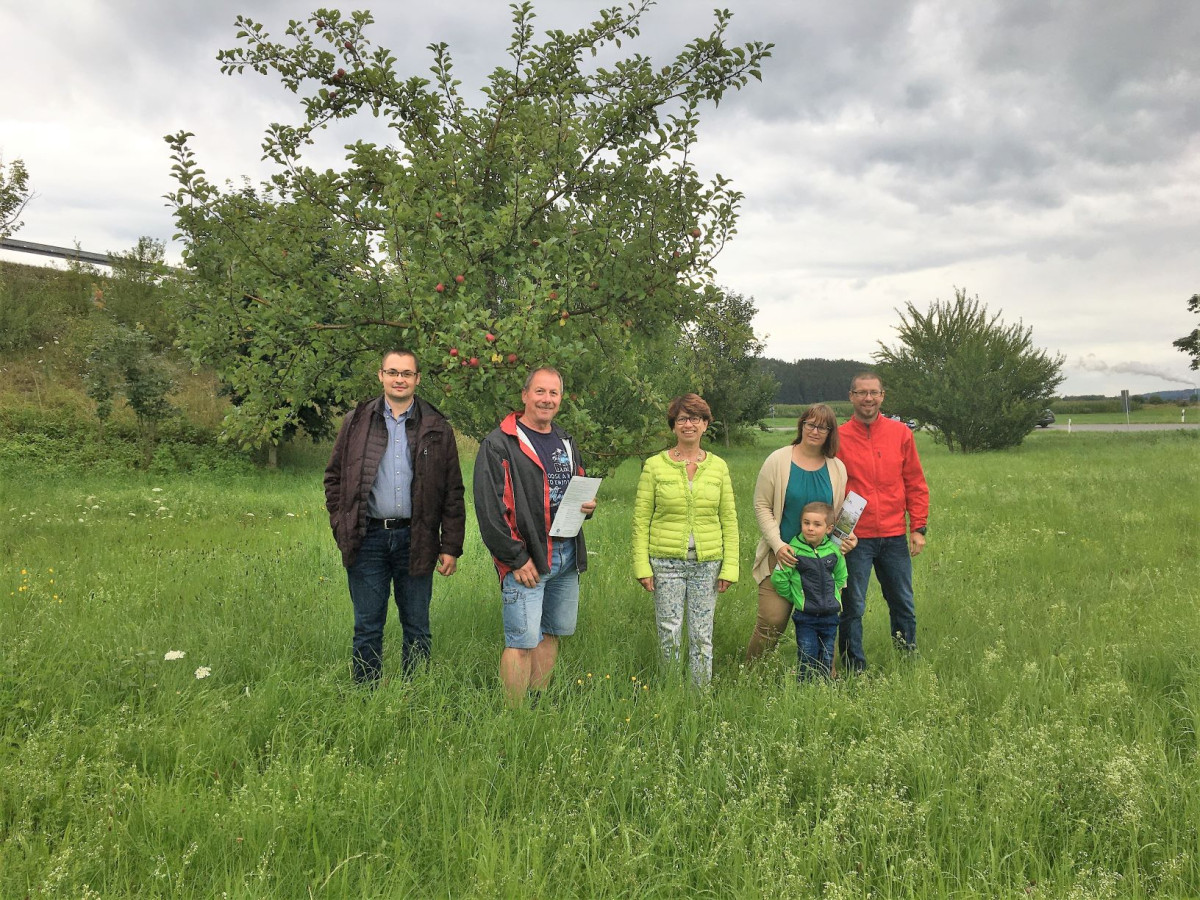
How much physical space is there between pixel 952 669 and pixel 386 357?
442 cm

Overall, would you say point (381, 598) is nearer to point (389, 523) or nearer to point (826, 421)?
point (389, 523)

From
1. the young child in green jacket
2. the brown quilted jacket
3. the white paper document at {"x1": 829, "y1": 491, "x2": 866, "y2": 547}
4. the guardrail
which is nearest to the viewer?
the brown quilted jacket

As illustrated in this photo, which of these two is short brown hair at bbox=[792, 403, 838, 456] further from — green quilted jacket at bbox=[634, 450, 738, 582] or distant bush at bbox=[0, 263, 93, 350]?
distant bush at bbox=[0, 263, 93, 350]

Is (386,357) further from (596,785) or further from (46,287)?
(46,287)

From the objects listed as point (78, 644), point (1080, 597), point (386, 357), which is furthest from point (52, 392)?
point (1080, 597)

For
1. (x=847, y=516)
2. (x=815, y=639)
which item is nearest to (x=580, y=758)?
(x=815, y=639)

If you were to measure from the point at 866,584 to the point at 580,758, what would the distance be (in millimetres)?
2536

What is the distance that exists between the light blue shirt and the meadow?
1.05 meters

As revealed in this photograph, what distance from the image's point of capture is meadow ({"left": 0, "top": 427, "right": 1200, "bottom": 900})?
259 cm

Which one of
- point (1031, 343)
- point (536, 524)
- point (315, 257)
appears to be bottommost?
point (536, 524)

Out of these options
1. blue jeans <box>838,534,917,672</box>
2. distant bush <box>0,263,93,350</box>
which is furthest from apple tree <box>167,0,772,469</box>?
distant bush <box>0,263,93,350</box>

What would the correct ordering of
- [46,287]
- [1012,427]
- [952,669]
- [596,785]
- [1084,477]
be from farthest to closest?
[1012,427], [46,287], [1084,477], [952,669], [596,785]

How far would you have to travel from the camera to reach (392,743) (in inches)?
131

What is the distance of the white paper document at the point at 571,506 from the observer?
12.3ft
